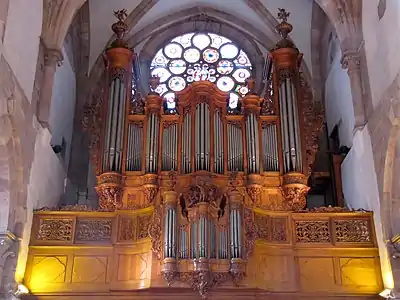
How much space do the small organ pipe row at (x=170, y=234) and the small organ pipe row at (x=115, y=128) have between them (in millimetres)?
1721

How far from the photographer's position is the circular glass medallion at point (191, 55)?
15.9 meters

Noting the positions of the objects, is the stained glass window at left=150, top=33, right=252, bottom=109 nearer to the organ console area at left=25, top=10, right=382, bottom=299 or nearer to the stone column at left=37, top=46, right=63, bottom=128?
the organ console area at left=25, top=10, right=382, bottom=299

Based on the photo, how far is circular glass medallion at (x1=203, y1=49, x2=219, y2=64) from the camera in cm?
1595

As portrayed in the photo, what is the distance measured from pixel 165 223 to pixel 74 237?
187cm

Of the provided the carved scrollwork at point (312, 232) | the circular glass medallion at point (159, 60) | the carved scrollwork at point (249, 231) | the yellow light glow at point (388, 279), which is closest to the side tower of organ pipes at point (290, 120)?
the carved scrollwork at point (312, 232)

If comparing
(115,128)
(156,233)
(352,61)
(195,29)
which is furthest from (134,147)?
(195,29)

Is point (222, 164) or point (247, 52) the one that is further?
point (247, 52)

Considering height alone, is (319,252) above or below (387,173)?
below

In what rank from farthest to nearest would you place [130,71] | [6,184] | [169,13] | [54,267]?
[169,13] < [130,71] < [54,267] < [6,184]

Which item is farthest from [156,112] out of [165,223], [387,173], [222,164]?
[387,173]

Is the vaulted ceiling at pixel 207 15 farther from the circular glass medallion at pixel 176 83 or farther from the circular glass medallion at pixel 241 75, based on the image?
the circular glass medallion at pixel 176 83

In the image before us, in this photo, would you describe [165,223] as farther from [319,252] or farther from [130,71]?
[130,71]

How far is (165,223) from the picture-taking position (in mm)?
10125

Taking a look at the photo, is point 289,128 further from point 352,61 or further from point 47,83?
point 47,83
